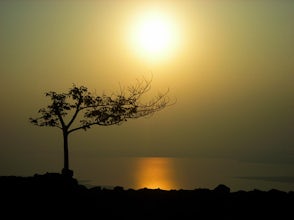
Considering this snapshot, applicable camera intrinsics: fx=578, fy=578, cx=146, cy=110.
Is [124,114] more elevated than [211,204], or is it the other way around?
[124,114]

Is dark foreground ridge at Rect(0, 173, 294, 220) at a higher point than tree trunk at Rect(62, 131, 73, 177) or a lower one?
lower

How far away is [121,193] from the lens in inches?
1377

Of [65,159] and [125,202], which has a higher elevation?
[65,159]

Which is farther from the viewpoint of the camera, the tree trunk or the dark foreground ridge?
the tree trunk

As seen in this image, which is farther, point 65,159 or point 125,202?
point 65,159

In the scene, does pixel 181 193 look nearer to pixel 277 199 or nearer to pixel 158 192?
pixel 158 192

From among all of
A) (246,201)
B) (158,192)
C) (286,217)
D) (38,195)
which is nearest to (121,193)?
(158,192)

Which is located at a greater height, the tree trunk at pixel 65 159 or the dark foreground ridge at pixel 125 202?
the tree trunk at pixel 65 159

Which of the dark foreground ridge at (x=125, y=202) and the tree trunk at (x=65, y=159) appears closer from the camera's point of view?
the dark foreground ridge at (x=125, y=202)

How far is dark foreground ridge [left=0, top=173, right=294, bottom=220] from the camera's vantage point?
29891 millimetres

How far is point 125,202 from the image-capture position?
107ft

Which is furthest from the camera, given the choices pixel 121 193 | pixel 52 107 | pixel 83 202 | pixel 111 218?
pixel 52 107

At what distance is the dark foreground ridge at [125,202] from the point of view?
29.9 metres

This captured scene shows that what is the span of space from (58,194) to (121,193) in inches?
162
